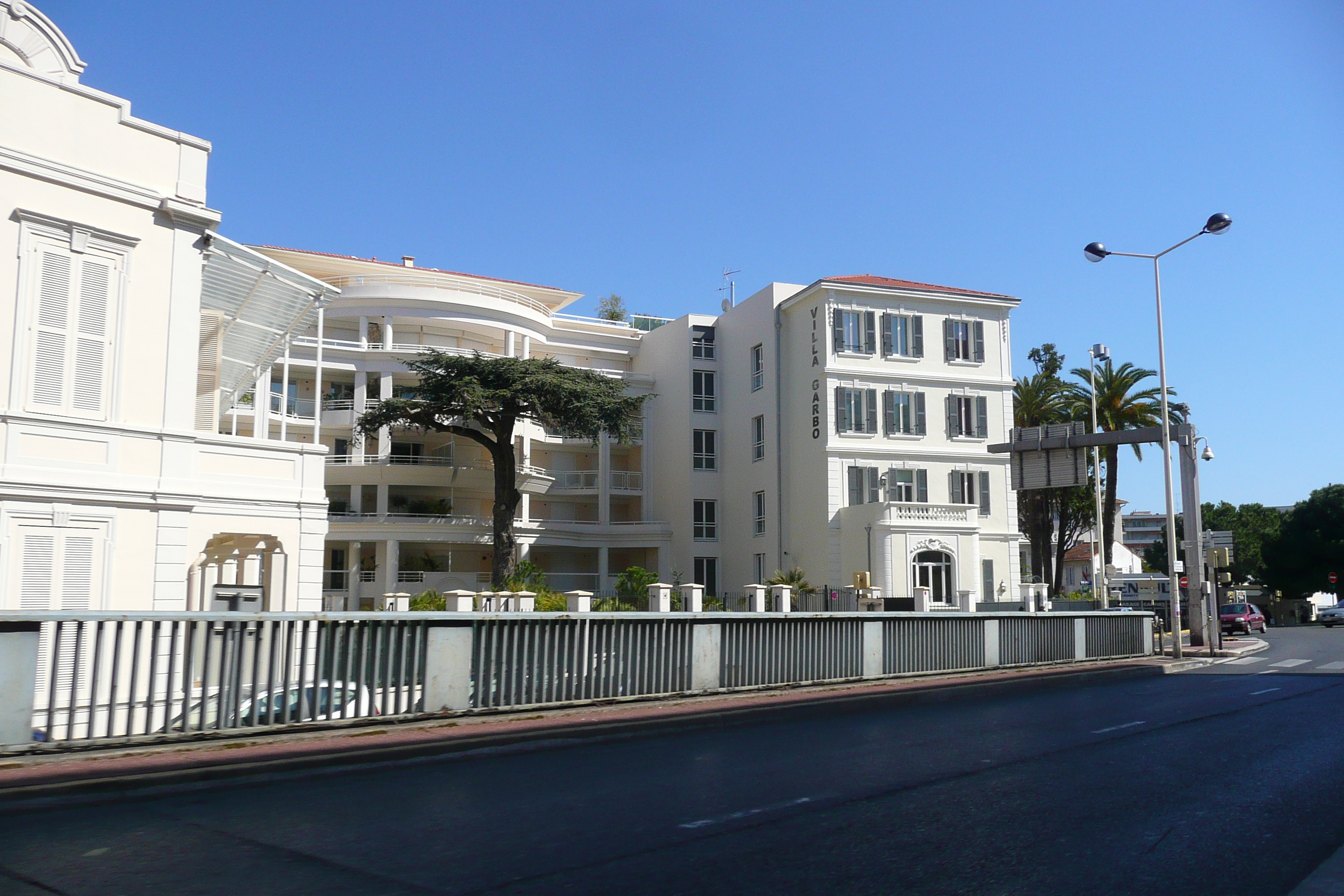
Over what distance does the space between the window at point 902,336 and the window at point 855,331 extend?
19.9 inches

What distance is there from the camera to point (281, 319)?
2319cm

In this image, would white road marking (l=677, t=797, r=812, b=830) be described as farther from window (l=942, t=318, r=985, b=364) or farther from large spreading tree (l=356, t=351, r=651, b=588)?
window (l=942, t=318, r=985, b=364)

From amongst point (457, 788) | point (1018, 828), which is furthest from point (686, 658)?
point (1018, 828)

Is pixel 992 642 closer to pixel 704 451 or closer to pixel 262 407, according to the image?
pixel 262 407

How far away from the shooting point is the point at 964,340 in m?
45.3

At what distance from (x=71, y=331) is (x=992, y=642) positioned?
17087 millimetres

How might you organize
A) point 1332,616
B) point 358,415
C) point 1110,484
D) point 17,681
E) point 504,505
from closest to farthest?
point 17,681, point 504,505, point 358,415, point 1110,484, point 1332,616

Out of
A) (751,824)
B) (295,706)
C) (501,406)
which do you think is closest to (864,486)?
(501,406)

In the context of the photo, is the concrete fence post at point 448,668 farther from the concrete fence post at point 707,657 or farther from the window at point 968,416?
the window at point 968,416

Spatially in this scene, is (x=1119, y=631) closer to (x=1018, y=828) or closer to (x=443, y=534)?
(x=1018, y=828)

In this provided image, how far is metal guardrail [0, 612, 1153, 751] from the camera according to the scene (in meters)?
9.09

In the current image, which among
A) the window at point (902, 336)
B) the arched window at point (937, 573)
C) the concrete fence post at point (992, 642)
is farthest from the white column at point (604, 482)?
the concrete fence post at point (992, 642)

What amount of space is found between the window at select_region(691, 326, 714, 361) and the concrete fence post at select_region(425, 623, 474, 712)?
39.7m

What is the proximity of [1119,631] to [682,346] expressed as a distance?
29.8 metres
